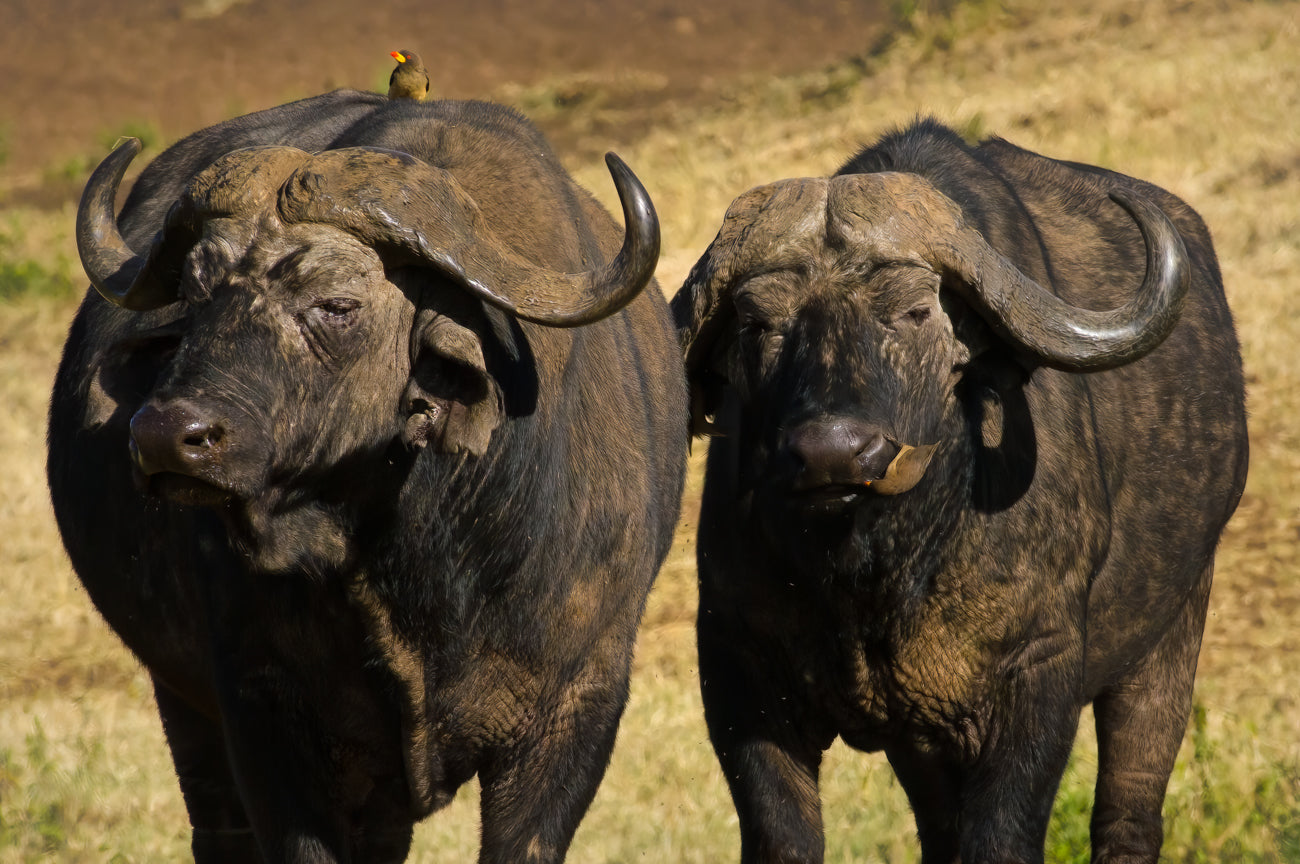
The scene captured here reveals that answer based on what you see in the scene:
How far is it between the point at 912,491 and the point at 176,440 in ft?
7.41

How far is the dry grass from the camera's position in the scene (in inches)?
274

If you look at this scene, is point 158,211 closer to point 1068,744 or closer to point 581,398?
point 581,398

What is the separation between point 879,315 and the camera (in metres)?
4.75

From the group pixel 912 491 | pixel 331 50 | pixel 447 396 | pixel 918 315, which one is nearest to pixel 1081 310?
pixel 918 315

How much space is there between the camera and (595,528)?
14.9ft

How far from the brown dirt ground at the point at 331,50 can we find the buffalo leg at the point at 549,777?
63.2ft

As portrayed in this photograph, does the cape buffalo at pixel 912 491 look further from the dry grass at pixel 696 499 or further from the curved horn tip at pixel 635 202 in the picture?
the dry grass at pixel 696 499

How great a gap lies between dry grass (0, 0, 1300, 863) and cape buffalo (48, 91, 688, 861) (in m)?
2.40

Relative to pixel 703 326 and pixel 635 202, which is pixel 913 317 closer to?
pixel 703 326

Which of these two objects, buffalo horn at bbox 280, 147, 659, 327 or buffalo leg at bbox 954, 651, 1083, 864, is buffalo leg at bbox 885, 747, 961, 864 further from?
buffalo horn at bbox 280, 147, 659, 327

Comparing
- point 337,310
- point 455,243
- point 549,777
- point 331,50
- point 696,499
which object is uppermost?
point 331,50

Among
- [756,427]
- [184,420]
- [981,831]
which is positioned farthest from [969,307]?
[184,420]

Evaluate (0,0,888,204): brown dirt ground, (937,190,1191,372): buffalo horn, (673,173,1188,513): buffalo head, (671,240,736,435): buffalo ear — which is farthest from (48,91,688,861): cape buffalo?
(0,0,888,204): brown dirt ground

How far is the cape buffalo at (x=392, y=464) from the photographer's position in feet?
12.8
